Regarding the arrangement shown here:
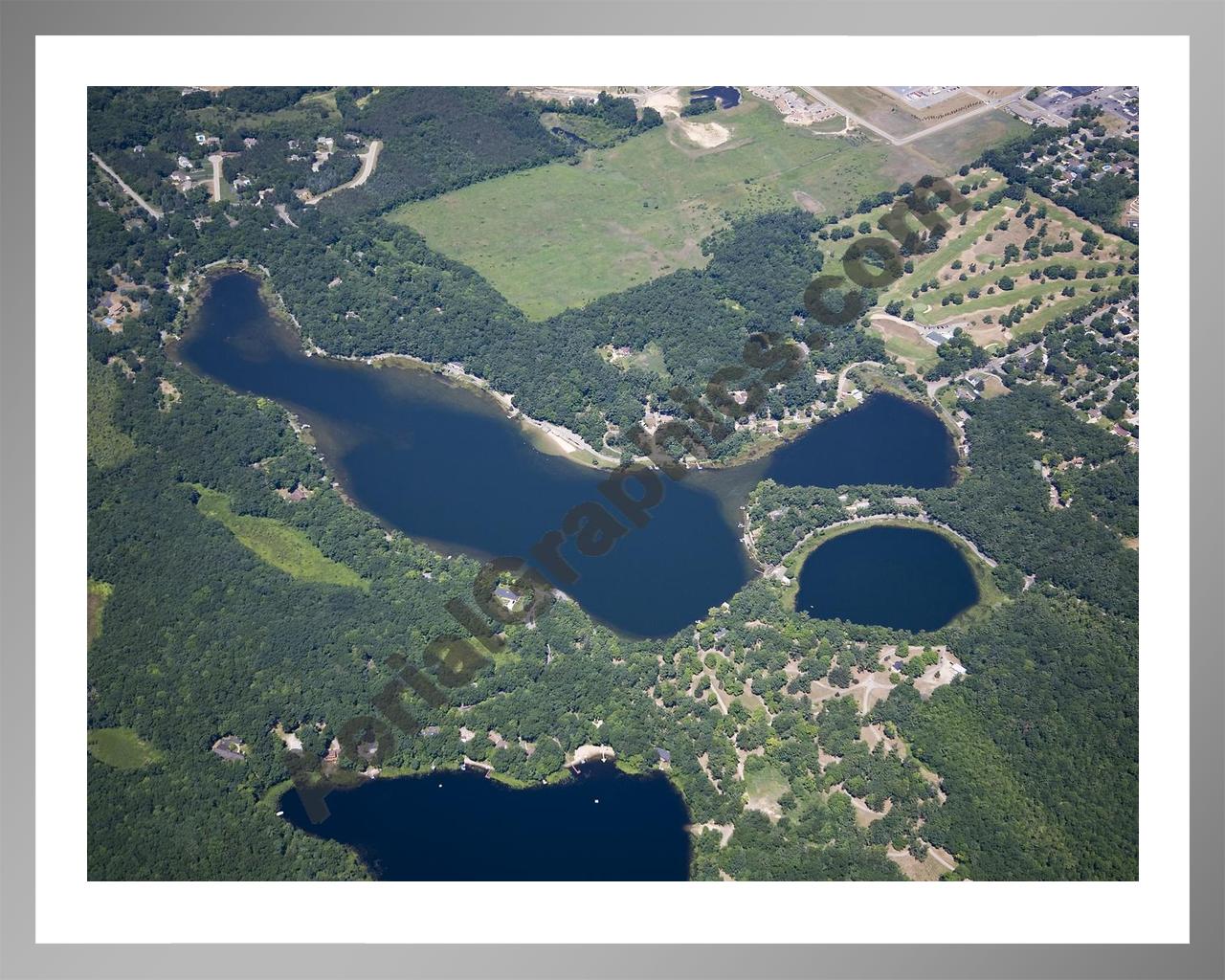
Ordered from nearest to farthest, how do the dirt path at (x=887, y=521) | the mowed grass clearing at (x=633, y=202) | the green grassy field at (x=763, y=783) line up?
1. the green grassy field at (x=763, y=783)
2. the dirt path at (x=887, y=521)
3. the mowed grass clearing at (x=633, y=202)

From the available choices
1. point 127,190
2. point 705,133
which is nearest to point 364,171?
point 127,190

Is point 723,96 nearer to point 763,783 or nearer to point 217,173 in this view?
point 217,173

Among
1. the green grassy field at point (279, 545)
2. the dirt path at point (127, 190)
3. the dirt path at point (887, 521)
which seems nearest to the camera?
the green grassy field at point (279, 545)

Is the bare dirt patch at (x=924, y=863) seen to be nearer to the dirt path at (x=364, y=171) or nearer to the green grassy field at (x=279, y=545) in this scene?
the green grassy field at (x=279, y=545)

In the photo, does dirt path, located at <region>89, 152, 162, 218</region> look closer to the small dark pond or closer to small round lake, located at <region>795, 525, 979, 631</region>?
the small dark pond

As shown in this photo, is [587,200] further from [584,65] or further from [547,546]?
[584,65]

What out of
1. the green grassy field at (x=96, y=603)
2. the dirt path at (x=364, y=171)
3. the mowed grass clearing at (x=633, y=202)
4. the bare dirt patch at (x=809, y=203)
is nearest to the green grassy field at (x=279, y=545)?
the green grassy field at (x=96, y=603)
